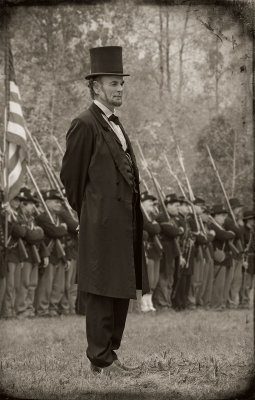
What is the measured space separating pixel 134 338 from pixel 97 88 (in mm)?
3620

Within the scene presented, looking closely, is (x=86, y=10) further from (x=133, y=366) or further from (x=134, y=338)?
(x=133, y=366)

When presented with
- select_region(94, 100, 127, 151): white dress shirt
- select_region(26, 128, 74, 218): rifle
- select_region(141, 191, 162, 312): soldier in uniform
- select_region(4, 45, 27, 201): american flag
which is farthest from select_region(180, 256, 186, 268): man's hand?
select_region(94, 100, 127, 151): white dress shirt

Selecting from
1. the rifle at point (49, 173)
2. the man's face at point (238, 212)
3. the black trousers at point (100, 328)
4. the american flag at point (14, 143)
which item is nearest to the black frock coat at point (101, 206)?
the black trousers at point (100, 328)

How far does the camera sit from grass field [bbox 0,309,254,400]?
5293mm

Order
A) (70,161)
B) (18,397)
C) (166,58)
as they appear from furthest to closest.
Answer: (166,58)
(70,161)
(18,397)

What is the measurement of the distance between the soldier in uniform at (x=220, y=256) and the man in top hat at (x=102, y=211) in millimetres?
9581

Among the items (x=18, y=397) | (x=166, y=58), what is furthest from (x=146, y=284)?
(x=166, y=58)

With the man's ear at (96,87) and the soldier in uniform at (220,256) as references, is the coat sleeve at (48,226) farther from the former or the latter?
the man's ear at (96,87)

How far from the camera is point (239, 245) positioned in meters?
15.8

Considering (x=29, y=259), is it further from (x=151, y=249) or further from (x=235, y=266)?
(x=235, y=266)

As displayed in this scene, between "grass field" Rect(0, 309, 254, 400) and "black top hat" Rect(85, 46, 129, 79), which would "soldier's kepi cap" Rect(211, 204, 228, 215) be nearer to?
"grass field" Rect(0, 309, 254, 400)

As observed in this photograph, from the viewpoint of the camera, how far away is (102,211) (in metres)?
5.75

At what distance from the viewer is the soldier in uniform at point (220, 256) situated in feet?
50.4

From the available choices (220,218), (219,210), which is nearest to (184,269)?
(220,218)
